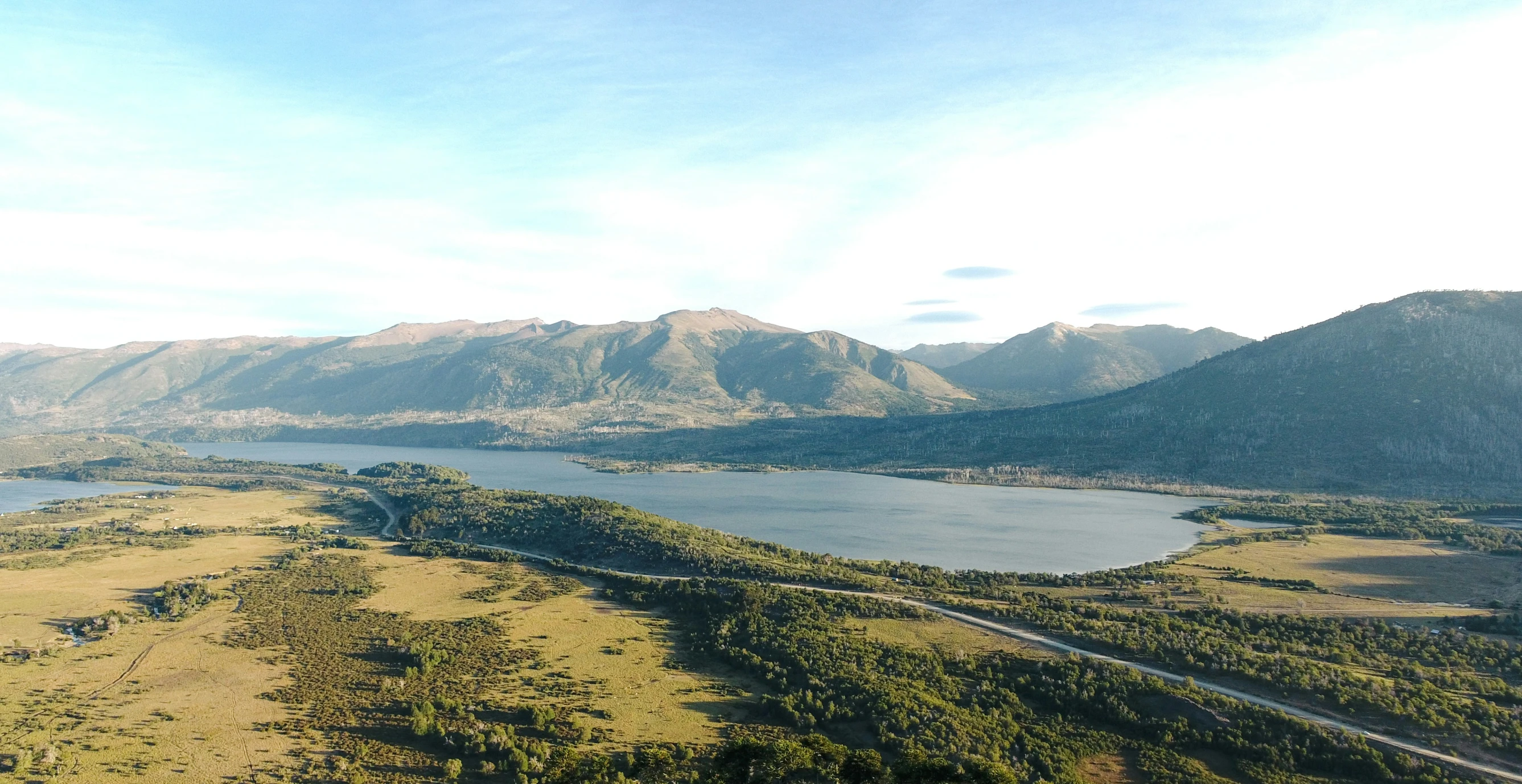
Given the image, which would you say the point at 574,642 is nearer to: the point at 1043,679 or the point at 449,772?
the point at 449,772

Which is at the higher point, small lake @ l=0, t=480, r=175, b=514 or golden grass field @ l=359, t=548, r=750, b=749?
golden grass field @ l=359, t=548, r=750, b=749

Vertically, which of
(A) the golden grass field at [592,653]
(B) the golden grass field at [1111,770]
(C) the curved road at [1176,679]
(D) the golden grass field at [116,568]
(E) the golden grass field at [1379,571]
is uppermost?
(E) the golden grass field at [1379,571]

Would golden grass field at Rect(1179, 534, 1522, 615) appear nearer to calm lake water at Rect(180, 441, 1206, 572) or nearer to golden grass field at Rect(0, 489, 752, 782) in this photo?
calm lake water at Rect(180, 441, 1206, 572)

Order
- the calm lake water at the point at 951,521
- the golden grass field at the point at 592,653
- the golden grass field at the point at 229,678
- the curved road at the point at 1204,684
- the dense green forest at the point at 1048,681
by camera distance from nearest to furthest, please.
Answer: the curved road at the point at 1204,684 → the dense green forest at the point at 1048,681 → the golden grass field at the point at 229,678 → the golden grass field at the point at 592,653 → the calm lake water at the point at 951,521

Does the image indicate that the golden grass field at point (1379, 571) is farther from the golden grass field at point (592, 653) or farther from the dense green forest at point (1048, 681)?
the golden grass field at point (592, 653)

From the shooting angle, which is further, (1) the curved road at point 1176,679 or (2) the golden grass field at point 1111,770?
(2) the golden grass field at point 1111,770

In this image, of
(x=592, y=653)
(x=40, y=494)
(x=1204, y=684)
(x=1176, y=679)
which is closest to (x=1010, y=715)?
(x=1176, y=679)

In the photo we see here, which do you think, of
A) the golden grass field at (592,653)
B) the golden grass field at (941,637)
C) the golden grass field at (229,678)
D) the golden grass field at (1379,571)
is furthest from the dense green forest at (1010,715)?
the golden grass field at (1379,571)

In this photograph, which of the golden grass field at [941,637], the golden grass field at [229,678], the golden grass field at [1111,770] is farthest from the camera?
the golden grass field at [941,637]

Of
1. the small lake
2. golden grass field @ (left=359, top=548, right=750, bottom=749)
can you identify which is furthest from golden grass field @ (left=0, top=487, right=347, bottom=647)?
the small lake

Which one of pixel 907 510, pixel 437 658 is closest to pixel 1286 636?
pixel 437 658
